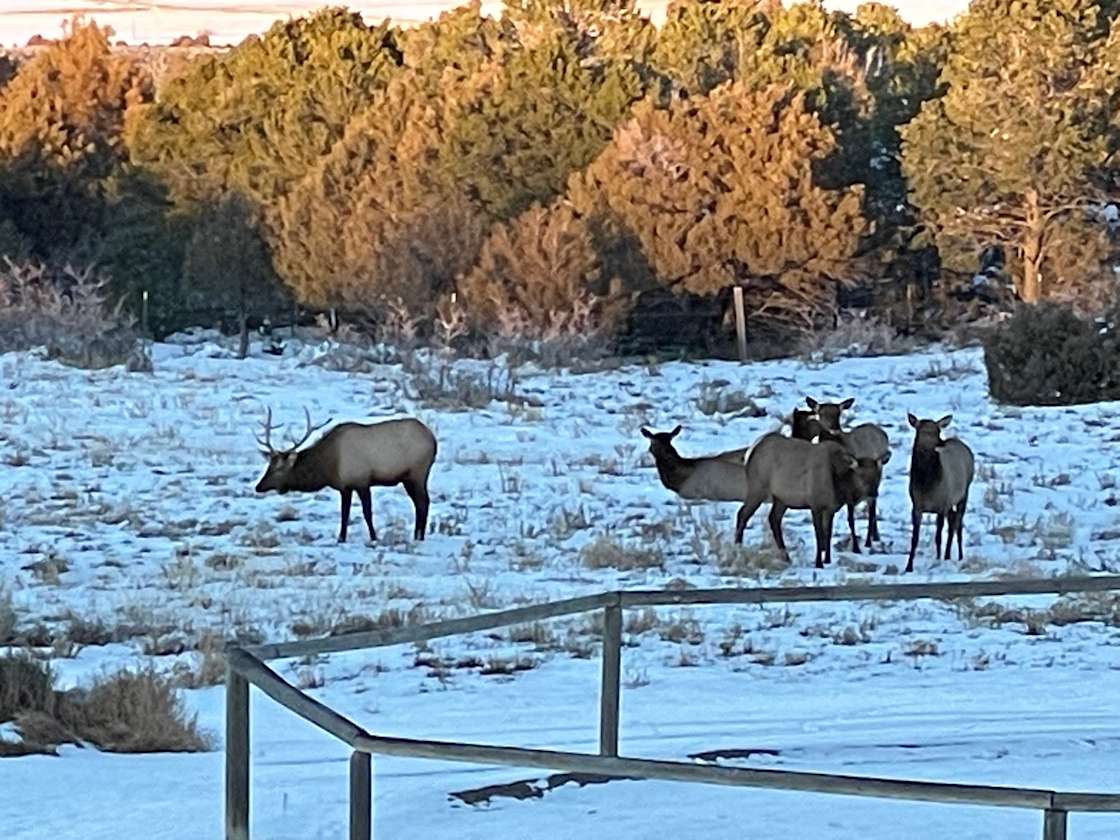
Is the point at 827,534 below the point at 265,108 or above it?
below

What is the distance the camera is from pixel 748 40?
4497 cm

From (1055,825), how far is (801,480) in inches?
468

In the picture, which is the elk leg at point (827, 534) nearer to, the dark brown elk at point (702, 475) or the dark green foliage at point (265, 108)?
the dark brown elk at point (702, 475)

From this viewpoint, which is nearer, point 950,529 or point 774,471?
point 950,529

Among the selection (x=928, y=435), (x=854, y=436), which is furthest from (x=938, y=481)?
(x=854, y=436)

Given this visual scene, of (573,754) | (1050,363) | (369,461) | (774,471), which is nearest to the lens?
(573,754)

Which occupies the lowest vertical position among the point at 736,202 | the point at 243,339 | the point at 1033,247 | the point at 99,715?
the point at 99,715

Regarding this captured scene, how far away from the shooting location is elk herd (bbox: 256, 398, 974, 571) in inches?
618

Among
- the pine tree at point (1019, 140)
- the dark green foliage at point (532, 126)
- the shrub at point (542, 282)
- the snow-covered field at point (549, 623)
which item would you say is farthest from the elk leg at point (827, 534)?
the dark green foliage at point (532, 126)

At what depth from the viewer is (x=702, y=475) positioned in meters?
17.4

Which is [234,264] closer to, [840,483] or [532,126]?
[532,126]

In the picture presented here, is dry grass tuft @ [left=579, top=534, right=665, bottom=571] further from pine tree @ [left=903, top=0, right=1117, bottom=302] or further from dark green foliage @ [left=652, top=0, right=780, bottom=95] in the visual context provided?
dark green foliage @ [left=652, top=0, right=780, bottom=95]

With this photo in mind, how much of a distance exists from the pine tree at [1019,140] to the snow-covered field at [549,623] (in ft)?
39.4

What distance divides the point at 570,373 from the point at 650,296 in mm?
5773
